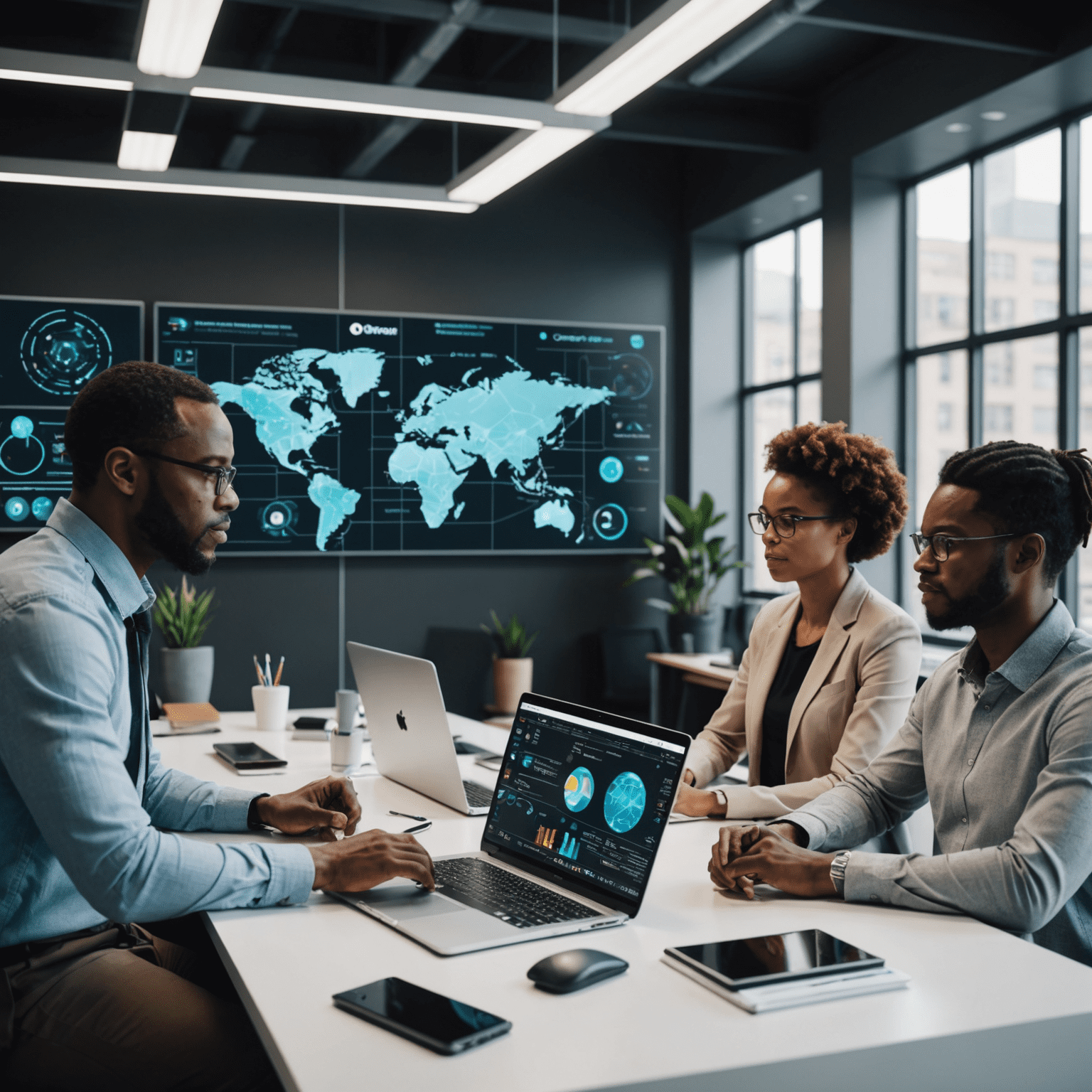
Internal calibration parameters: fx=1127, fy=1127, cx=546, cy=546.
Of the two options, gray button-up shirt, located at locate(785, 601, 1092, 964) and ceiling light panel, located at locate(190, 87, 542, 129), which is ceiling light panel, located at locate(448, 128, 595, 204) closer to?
ceiling light panel, located at locate(190, 87, 542, 129)

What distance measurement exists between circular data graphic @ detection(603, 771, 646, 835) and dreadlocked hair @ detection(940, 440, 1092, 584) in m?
0.70

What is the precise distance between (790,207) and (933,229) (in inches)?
34.7

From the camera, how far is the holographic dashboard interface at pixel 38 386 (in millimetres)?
4848

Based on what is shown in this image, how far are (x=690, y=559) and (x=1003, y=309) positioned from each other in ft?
5.94

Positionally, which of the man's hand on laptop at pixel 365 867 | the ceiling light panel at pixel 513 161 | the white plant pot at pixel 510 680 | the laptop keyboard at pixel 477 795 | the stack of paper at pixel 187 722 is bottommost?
the white plant pot at pixel 510 680

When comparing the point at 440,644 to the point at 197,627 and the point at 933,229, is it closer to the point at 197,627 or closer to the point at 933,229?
the point at 197,627

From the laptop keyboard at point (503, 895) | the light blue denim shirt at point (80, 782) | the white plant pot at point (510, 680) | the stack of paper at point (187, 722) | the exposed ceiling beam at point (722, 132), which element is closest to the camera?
the light blue denim shirt at point (80, 782)

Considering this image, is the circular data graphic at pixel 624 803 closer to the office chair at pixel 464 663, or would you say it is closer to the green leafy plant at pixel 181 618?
the green leafy plant at pixel 181 618

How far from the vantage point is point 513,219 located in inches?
221

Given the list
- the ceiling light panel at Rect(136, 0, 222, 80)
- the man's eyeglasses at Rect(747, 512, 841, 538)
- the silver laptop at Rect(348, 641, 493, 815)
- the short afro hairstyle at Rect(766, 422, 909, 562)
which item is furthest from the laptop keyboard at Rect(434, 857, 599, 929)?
the ceiling light panel at Rect(136, 0, 222, 80)

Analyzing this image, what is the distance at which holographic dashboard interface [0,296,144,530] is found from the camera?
15.9ft

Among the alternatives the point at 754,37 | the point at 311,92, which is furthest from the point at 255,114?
the point at 311,92

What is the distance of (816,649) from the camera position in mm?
2480

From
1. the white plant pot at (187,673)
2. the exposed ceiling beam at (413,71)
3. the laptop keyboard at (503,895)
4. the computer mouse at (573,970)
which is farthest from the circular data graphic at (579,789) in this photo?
the white plant pot at (187,673)
